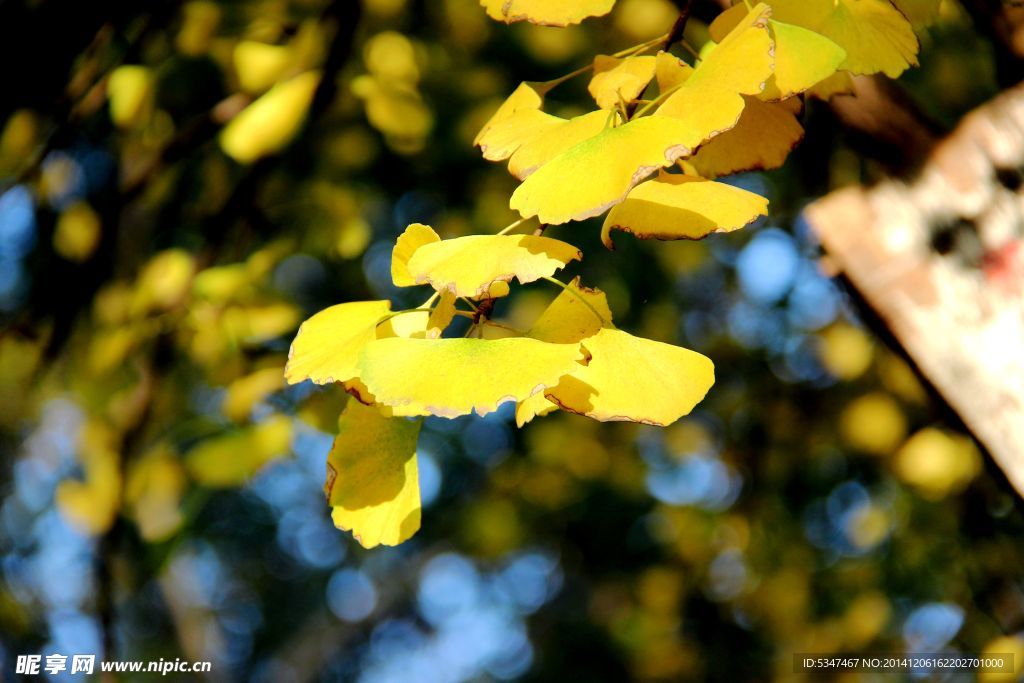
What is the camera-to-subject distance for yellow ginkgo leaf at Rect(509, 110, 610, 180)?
42 centimetres

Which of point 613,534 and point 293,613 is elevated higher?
point 613,534

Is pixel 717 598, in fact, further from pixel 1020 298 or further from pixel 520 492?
pixel 1020 298

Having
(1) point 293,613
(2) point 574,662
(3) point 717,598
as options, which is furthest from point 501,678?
(3) point 717,598

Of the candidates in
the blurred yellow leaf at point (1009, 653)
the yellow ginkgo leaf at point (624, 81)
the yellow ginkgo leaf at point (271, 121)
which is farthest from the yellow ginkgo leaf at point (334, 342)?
the blurred yellow leaf at point (1009, 653)

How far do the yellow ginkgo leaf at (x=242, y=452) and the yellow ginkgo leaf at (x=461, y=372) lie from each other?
0.90m

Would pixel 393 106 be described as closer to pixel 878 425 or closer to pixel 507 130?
pixel 507 130

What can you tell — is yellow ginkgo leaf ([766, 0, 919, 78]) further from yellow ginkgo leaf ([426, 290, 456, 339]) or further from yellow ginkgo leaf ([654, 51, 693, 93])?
yellow ginkgo leaf ([426, 290, 456, 339])

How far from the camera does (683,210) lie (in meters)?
0.38

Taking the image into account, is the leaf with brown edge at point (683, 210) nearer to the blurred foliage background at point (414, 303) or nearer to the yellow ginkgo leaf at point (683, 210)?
the yellow ginkgo leaf at point (683, 210)

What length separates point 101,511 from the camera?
1363 mm

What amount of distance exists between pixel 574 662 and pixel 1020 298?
366 cm

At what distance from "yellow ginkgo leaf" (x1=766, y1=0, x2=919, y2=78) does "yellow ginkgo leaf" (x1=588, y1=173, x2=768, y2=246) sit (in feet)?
0.30

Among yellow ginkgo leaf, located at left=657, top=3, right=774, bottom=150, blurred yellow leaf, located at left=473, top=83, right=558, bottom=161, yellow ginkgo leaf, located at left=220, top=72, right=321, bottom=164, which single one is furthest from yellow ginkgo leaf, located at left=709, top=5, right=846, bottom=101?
yellow ginkgo leaf, located at left=220, top=72, right=321, bottom=164

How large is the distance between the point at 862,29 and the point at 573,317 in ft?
0.64
